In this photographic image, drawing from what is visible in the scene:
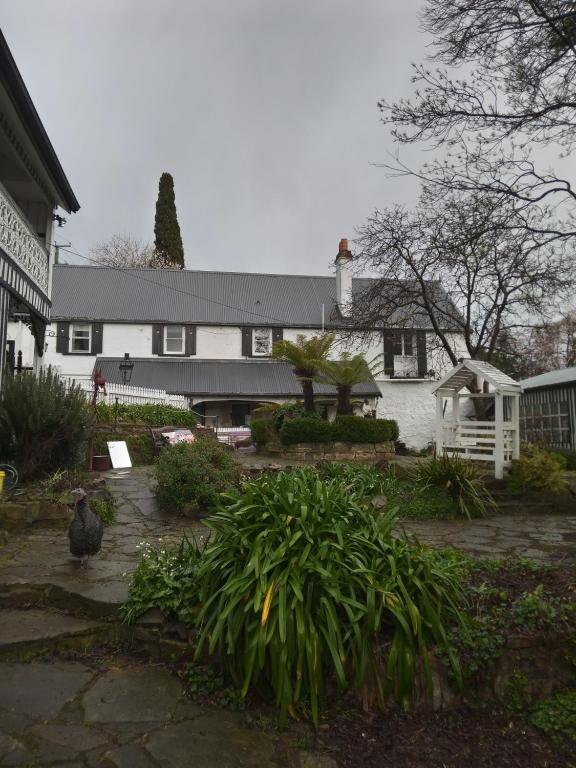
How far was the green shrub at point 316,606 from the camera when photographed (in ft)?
9.00

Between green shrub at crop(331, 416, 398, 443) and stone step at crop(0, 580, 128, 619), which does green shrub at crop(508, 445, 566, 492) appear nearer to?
green shrub at crop(331, 416, 398, 443)

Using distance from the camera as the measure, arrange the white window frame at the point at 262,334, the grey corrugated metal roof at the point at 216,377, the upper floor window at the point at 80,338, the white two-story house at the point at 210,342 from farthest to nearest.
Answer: the white window frame at the point at 262,334, the upper floor window at the point at 80,338, the white two-story house at the point at 210,342, the grey corrugated metal roof at the point at 216,377

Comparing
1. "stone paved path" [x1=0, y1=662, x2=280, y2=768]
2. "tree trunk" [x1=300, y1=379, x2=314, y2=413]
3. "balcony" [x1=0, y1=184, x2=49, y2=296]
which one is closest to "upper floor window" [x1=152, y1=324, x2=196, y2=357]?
"tree trunk" [x1=300, y1=379, x2=314, y2=413]

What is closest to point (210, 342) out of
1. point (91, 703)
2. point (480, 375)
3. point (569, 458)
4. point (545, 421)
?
point (545, 421)

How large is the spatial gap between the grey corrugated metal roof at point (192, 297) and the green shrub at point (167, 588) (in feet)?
66.2

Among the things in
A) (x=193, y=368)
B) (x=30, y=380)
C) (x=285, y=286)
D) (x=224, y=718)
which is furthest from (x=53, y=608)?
(x=285, y=286)

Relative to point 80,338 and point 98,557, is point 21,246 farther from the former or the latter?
point 80,338

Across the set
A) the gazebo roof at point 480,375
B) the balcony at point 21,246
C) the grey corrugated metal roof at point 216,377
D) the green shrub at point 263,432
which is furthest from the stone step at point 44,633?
the grey corrugated metal roof at point 216,377

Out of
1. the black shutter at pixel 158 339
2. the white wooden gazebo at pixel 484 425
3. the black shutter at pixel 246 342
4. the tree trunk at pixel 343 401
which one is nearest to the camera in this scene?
the white wooden gazebo at pixel 484 425

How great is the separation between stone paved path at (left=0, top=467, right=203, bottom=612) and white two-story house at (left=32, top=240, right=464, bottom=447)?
15631mm

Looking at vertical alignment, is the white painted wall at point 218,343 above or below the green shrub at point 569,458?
above

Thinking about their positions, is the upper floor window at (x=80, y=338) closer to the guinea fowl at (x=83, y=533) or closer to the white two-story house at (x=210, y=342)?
the white two-story house at (x=210, y=342)

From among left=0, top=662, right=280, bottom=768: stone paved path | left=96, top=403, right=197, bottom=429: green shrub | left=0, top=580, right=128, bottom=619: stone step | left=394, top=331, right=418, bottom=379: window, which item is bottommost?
left=0, top=662, right=280, bottom=768: stone paved path

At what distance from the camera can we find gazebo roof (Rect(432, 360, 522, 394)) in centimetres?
872
